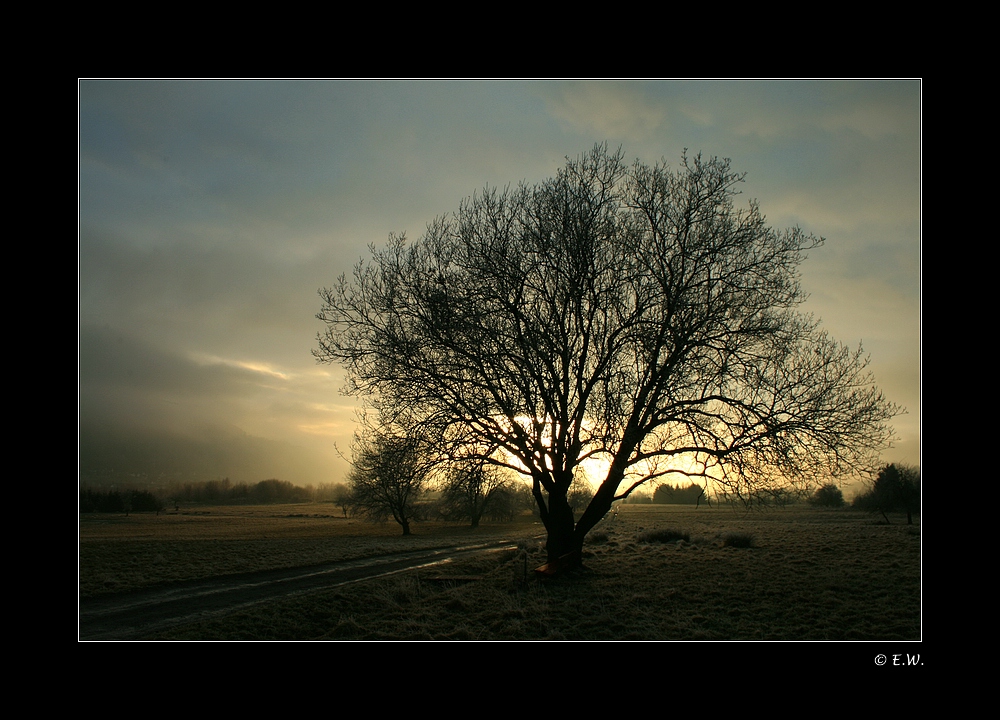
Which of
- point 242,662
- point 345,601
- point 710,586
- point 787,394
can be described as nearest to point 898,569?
point 710,586

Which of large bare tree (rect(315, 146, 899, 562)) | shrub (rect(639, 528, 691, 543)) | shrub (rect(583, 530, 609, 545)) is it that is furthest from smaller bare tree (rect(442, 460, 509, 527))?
shrub (rect(639, 528, 691, 543))

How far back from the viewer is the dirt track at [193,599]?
937 cm

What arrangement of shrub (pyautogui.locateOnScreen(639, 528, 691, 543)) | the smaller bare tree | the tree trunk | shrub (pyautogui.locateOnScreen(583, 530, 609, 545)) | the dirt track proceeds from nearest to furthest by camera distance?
the dirt track, the smaller bare tree, the tree trunk, shrub (pyautogui.locateOnScreen(639, 528, 691, 543)), shrub (pyautogui.locateOnScreen(583, 530, 609, 545))

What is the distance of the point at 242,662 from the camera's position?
693 cm

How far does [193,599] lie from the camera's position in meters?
11.7

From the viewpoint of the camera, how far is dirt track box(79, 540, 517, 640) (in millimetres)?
9367

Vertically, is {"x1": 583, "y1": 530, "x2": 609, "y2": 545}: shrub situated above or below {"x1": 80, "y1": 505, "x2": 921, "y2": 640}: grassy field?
below

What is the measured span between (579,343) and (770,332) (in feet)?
14.2

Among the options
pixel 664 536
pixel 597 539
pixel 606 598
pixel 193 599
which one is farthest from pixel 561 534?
pixel 664 536

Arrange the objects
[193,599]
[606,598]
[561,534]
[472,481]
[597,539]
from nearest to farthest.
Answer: [606,598]
[193,599]
[472,481]
[561,534]
[597,539]

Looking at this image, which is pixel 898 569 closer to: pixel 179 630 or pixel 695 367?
pixel 695 367

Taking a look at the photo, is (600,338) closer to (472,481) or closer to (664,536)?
(472,481)

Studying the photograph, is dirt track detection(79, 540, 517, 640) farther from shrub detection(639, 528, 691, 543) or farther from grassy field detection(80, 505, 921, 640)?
shrub detection(639, 528, 691, 543)

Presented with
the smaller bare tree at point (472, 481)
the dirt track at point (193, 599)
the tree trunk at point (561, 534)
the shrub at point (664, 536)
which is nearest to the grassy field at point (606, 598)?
the tree trunk at point (561, 534)
